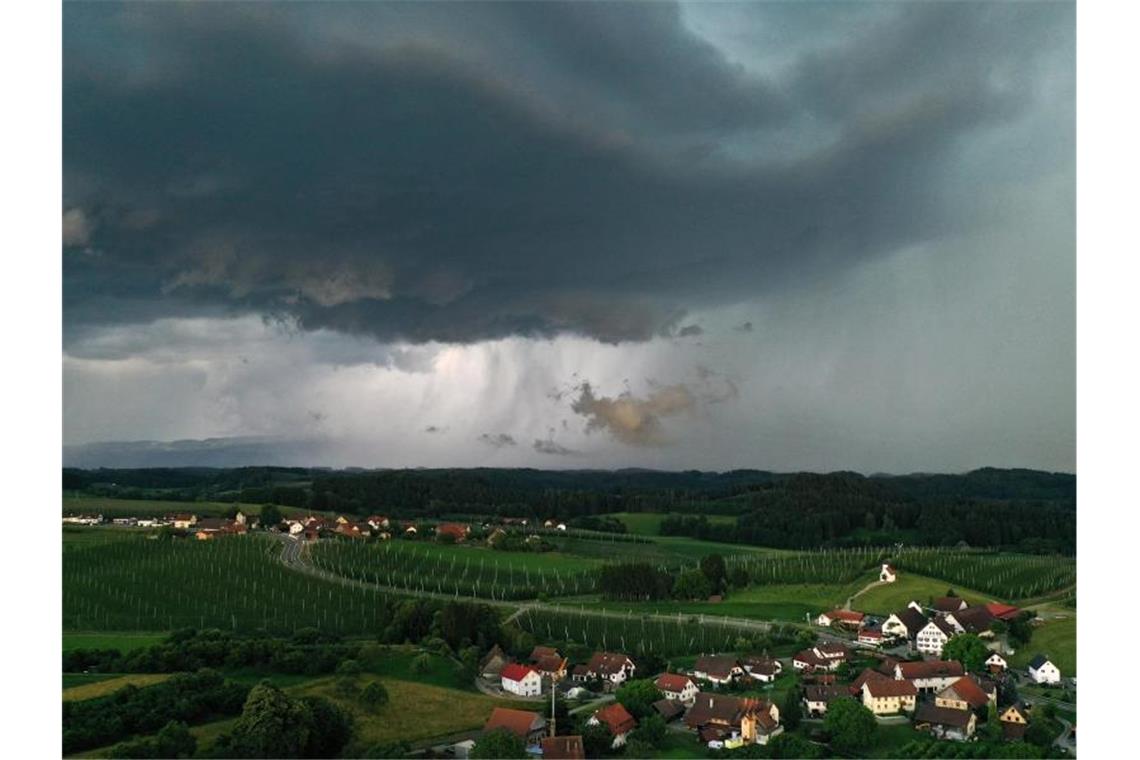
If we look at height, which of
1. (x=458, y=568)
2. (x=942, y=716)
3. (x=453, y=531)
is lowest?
(x=942, y=716)

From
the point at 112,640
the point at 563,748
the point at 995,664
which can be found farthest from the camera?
the point at 995,664

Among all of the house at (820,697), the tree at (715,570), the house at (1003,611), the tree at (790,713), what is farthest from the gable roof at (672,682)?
the house at (1003,611)

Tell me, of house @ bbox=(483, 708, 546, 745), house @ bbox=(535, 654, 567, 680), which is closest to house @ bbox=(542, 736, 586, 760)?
house @ bbox=(483, 708, 546, 745)

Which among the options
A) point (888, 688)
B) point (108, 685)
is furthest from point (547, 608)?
point (108, 685)

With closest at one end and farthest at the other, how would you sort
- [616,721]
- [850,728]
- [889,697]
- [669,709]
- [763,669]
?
[850,728] < [616,721] < [669,709] < [889,697] < [763,669]

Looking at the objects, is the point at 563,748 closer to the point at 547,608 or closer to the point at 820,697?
the point at 547,608

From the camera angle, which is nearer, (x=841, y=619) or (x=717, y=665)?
(x=717, y=665)
